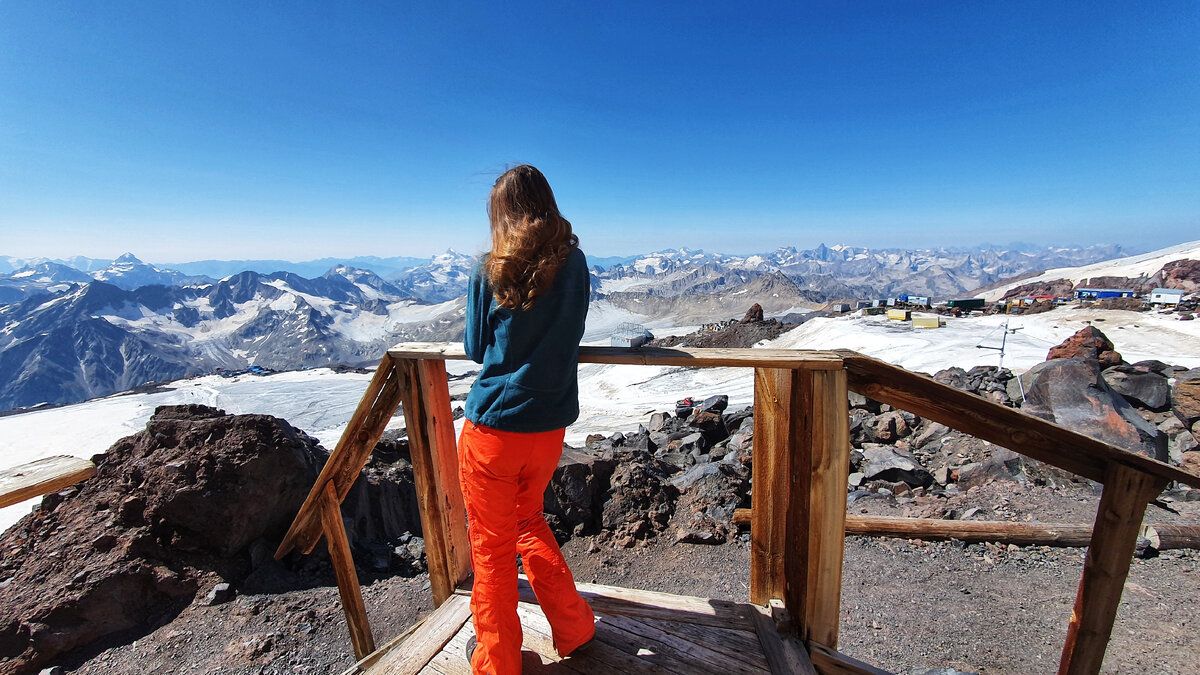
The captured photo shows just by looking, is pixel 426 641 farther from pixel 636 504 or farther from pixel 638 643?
pixel 636 504

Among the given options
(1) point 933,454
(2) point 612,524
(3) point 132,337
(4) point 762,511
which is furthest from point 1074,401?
(3) point 132,337

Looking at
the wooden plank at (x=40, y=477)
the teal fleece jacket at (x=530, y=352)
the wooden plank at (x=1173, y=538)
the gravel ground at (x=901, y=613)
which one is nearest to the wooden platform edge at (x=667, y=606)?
the teal fleece jacket at (x=530, y=352)

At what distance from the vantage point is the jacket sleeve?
2.28 m

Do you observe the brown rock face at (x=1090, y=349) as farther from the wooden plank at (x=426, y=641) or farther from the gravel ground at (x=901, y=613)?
the wooden plank at (x=426, y=641)

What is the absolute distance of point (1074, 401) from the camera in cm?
757

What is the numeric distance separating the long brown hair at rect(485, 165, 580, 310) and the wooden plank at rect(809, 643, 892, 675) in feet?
7.27

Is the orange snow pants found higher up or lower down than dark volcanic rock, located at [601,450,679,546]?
higher up

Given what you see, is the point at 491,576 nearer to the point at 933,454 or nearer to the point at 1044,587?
the point at 1044,587

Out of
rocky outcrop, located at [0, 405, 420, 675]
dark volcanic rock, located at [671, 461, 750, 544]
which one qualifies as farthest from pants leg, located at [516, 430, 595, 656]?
rocky outcrop, located at [0, 405, 420, 675]

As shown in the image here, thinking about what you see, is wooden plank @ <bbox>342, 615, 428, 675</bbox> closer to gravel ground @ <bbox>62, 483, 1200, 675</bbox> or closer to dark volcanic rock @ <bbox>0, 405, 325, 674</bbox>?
gravel ground @ <bbox>62, 483, 1200, 675</bbox>

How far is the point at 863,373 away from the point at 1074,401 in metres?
8.10

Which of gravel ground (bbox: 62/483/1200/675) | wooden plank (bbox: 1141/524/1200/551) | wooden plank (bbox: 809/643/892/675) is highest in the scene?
wooden plank (bbox: 809/643/892/675)

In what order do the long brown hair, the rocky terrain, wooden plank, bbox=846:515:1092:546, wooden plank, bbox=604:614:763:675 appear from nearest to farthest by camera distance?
the long brown hair → wooden plank, bbox=604:614:763:675 → the rocky terrain → wooden plank, bbox=846:515:1092:546

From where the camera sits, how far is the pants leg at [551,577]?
8.39ft
